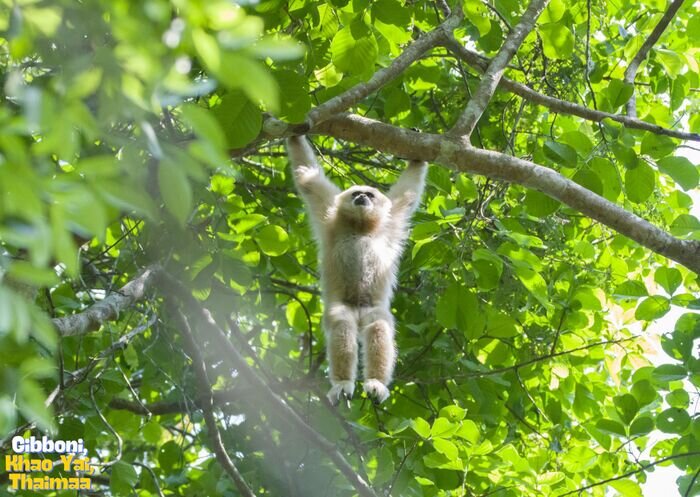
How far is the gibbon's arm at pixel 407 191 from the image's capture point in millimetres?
6512

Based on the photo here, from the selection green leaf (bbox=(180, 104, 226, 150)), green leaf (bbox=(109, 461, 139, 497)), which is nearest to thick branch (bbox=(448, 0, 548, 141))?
green leaf (bbox=(109, 461, 139, 497))

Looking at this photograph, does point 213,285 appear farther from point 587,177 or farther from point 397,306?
point 587,177

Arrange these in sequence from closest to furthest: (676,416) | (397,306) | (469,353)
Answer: (676,416) < (469,353) < (397,306)

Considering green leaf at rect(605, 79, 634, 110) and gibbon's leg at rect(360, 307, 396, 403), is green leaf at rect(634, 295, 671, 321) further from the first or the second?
gibbon's leg at rect(360, 307, 396, 403)

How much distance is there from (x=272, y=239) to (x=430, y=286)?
1.30 meters

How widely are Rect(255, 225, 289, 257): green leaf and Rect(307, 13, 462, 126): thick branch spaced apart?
1.20 metres

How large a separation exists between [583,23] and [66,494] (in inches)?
220

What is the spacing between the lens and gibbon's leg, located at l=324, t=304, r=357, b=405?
600cm

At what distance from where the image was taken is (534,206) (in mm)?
5078

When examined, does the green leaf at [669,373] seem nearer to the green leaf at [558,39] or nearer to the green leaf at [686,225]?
the green leaf at [686,225]

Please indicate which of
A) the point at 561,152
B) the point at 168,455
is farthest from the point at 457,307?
the point at 168,455

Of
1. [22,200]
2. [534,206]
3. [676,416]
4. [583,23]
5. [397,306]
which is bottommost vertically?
[22,200]

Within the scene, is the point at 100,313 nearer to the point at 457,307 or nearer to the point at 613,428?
the point at 457,307

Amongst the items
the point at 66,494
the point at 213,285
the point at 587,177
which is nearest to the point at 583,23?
the point at 587,177
